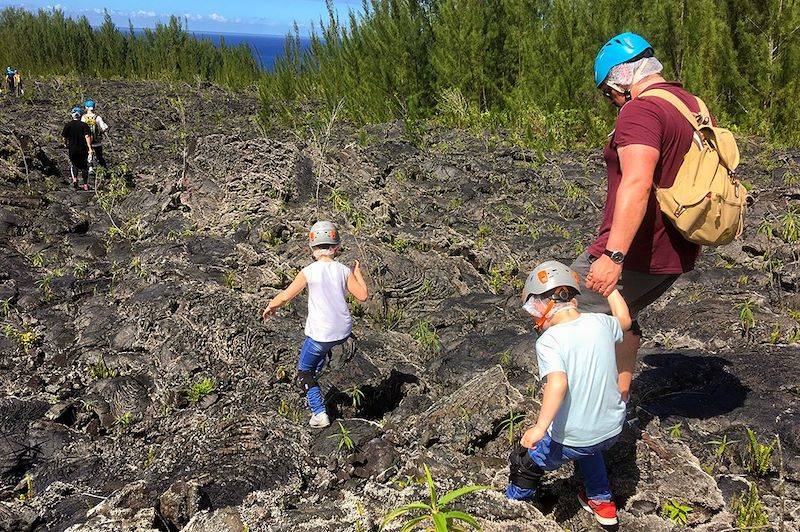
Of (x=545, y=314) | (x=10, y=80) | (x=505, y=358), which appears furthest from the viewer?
(x=10, y=80)

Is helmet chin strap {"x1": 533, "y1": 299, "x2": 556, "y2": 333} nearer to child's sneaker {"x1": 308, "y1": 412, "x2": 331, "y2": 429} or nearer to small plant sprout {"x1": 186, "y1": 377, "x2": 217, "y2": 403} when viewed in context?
child's sneaker {"x1": 308, "y1": 412, "x2": 331, "y2": 429}

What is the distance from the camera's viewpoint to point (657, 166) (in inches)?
104

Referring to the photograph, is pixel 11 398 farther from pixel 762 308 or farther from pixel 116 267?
pixel 762 308

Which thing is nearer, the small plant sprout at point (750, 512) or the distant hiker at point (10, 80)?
the small plant sprout at point (750, 512)

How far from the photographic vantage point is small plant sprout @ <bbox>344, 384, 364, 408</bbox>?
4219 millimetres

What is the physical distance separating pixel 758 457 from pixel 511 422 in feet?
3.77

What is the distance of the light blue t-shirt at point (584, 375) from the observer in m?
2.35

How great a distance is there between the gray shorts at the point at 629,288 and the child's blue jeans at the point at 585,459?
64cm

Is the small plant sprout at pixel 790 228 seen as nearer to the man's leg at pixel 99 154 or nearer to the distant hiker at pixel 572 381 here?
the distant hiker at pixel 572 381

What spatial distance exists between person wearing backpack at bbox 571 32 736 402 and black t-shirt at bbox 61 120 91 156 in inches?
378

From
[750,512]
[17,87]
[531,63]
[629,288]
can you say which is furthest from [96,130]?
[750,512]

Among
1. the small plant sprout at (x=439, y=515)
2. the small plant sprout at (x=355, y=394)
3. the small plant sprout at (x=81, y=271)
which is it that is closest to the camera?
the small plant sprout at (x=439, y=515)

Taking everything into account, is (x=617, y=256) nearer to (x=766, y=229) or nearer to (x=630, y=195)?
(x=630, y=195)

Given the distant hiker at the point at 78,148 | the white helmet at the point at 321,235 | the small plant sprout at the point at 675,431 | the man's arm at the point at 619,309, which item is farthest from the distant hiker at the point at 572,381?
the distant hiker at the point at 78,148
